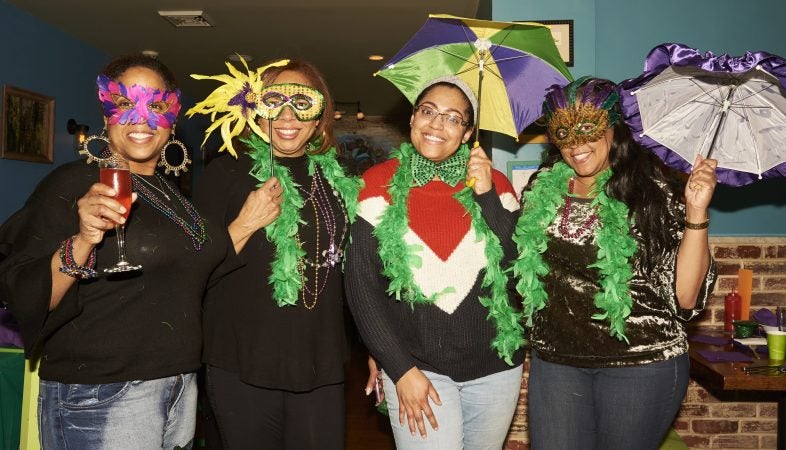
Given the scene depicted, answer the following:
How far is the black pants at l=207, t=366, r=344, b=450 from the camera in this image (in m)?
1.87

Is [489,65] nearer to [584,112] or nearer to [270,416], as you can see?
[584,112]

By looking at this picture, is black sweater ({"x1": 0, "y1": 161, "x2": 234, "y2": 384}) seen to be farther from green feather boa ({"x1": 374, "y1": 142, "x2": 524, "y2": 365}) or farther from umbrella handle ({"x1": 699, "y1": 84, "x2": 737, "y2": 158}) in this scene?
umbrella handle ({"x1": 699, "y1": 84, "x2": 737, "y2": 158})

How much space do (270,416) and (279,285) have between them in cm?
41

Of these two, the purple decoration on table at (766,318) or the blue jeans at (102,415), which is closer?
the blue jeans at (102,415)

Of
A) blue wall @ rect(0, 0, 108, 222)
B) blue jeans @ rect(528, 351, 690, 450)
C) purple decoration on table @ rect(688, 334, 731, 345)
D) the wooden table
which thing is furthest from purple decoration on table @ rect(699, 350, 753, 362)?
blue wall @ rect(0, 0, 108, 222)

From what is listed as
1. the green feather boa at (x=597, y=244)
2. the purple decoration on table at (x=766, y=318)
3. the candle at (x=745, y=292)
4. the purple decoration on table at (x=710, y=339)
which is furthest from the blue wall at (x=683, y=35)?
the green feather boa at (x=597, y=244)

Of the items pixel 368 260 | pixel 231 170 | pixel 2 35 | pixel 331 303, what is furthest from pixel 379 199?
pixel 2 35

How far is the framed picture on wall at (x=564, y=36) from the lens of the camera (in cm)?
309

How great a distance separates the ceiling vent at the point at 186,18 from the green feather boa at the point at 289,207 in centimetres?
343

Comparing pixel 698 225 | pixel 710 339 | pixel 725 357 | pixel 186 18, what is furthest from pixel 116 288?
pixel 186 18

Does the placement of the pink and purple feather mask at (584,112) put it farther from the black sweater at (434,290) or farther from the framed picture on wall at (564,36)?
the framed picture on wall at (564,36)

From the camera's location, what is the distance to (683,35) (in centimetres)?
316

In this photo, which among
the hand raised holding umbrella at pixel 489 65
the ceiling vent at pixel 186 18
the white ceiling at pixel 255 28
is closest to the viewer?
the hand raised holding umbrella at pixel 489 65

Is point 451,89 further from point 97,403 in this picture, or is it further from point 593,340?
point 97,403
